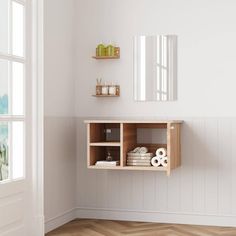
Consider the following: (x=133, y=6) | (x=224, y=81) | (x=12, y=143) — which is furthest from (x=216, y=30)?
(x=12, y=143)

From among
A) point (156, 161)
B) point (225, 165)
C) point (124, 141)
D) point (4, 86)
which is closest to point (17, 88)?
point (4, 86)

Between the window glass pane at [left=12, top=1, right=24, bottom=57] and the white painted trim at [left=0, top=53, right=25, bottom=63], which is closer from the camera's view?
the white painted trim at [left=0, top=53, right=25, bottom=63]

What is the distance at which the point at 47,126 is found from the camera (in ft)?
14.7

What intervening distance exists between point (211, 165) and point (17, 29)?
2.11 m

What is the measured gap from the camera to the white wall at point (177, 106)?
4727 mm

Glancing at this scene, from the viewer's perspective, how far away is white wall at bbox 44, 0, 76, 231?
4527 millimetres

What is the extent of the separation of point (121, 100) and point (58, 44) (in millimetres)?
813

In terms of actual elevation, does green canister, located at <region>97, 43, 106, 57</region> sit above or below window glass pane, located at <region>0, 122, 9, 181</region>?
above

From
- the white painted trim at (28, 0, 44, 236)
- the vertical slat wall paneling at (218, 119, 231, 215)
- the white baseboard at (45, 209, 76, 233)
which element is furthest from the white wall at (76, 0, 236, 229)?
the white painted trim at (28, 0, 44, 236)

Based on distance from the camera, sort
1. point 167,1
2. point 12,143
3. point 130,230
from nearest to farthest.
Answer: point 12,143 < point 130,230 < point 167,1

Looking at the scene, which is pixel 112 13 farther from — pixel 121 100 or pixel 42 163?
pixel 42 163

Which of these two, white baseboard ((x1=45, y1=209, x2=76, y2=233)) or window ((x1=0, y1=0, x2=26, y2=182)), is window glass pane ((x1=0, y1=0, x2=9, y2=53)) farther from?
white baseboard ((x1=45, y1=209, x2=76, y2=233))

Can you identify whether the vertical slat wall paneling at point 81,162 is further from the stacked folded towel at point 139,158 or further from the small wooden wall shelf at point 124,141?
the stacked folded towel at point 139,158

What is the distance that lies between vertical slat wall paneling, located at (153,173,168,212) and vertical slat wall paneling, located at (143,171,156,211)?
0.13 ft
